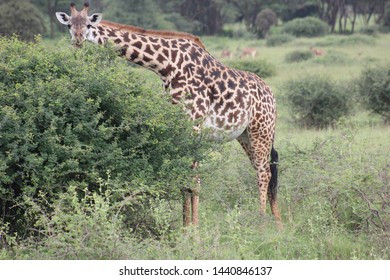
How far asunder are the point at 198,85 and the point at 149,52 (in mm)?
566

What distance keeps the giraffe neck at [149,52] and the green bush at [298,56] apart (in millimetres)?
22465

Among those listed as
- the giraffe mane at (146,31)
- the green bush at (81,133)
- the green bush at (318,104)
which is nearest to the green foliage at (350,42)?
the green bush at (318,104)

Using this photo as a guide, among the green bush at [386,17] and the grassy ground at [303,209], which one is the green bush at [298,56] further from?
the grassy ground at [303,209]

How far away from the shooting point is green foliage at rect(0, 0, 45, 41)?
3519 centimetres

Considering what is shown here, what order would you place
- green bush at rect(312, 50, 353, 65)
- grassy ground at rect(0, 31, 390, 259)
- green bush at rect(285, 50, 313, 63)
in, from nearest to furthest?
grassy ground at rect(0, 31, 390, 259) < green bush at rect(312, 50, 353, 65) < green bush at rect(285, 50, 313, 63)

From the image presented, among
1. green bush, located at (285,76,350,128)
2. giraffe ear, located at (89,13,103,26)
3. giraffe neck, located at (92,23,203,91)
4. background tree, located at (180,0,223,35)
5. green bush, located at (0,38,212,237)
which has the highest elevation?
giraffe ear, located at (89,13,103,26)

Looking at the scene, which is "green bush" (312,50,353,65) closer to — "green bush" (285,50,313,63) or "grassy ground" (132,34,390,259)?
"green bush" (285,50,313,63)

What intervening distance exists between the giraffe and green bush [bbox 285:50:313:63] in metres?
21.8

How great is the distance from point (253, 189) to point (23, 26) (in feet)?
96.0

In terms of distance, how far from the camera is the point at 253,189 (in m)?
8.34

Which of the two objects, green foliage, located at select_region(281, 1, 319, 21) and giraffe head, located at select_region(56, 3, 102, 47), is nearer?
giraffe head, located at select_region(56, 3, 102, 47)

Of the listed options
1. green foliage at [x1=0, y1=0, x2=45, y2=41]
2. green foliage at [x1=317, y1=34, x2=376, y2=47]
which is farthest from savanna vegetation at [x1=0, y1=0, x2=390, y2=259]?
green foliage at [x1=0, y1=0, x2=45, y2=41]
